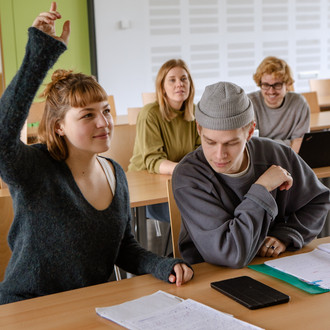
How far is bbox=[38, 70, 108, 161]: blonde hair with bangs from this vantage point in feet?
5.50

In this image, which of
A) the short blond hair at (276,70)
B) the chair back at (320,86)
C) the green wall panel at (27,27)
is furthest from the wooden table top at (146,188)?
the chair back at (320,86)

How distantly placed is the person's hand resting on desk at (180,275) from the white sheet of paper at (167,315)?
0.11 metres

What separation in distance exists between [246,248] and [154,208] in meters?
1.52

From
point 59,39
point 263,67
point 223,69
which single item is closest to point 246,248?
point 59,39

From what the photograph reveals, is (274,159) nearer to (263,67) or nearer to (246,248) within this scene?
(246,248)

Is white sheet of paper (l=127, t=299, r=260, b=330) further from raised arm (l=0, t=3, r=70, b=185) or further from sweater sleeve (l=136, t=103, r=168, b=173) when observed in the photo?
sweater sleeve (l=136, t=103, r=168, b=173)

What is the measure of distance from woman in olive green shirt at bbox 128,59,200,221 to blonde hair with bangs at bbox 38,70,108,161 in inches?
56.0

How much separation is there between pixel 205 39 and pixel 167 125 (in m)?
3.69

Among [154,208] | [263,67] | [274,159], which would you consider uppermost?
[263,67]

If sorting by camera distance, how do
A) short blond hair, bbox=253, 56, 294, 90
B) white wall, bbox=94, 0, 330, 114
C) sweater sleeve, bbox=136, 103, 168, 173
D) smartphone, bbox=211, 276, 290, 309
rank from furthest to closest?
white wall, bbox=94, 0, 330, 114
short blond hair, bbox=253, 56, 294, 90
sweater sleeve, bbox=136, 103, 168, 173
smartphone, bbox=211, 276, 290, 309

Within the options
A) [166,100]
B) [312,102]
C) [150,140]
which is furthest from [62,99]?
[312,102]

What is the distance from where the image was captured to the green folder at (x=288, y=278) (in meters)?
1.47

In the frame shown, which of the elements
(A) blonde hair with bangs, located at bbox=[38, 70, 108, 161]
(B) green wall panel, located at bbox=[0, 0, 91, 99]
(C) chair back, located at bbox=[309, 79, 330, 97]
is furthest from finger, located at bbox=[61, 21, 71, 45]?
(C) chair back, located at bbox=[309, 79, 330, 97]

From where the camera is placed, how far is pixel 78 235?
1.66 metres
